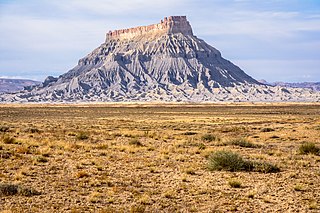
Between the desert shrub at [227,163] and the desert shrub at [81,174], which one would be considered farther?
the desert shrub at [227,163]

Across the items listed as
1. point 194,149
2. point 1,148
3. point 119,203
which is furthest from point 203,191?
point 1,148

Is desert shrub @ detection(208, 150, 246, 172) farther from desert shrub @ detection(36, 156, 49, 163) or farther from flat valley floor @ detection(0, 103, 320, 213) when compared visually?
desert shrub @ detection(36, 156, 49, 163)

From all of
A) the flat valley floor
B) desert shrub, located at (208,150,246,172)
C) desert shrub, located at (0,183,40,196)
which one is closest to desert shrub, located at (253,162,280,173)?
the flat valley floor

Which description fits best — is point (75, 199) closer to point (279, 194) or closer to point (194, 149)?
point (279, 194)

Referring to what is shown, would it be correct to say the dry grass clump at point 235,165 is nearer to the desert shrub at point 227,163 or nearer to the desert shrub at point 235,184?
the desert shrub at point 227,163

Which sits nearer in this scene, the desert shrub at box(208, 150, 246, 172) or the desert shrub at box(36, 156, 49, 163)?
the desert shrub at box(208, 150, 246, 172)

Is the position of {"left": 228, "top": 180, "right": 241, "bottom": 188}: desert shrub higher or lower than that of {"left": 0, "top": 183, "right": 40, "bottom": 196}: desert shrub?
lower

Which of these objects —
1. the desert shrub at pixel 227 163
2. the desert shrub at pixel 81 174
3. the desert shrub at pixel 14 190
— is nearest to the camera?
the desert shrub at pixel 14 190

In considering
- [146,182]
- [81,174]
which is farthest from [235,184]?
[81,174]

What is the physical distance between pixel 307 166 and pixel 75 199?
10.5 metres

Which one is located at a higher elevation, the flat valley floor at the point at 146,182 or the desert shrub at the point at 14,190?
the desert shrub at the point at 14,190

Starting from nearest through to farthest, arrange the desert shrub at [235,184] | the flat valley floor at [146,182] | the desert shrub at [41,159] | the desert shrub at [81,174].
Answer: the flat valley floor at [146,182], the desert shrub at [235,184], the desert shrub at [81,174], the desert shrub at [41,159]

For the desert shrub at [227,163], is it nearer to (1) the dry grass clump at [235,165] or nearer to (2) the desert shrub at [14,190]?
(1) the dry grass clump at [235,165]

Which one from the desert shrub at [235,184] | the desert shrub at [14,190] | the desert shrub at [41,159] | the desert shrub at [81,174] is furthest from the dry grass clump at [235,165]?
the desert shrub at [14,190]
